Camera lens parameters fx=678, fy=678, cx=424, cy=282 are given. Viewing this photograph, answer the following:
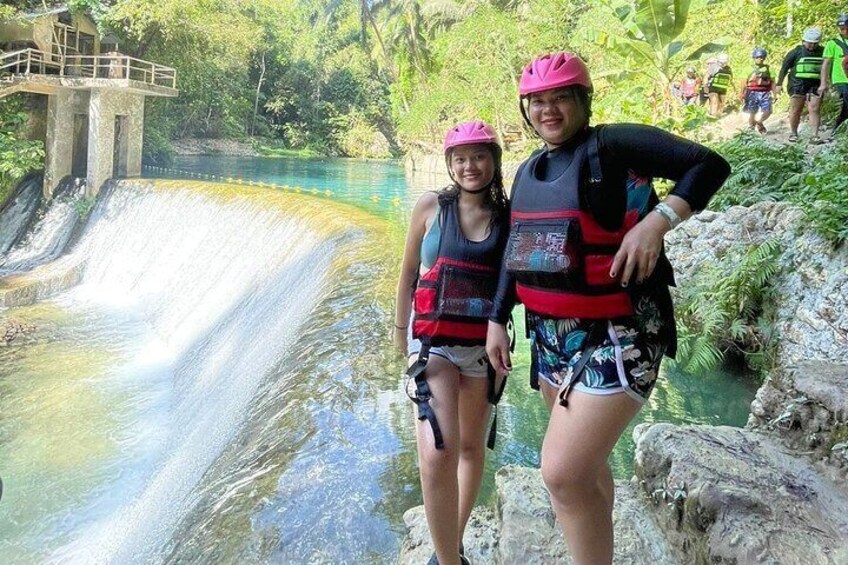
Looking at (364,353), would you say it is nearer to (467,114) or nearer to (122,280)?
(122,280)

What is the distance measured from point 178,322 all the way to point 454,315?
8325 millimetres

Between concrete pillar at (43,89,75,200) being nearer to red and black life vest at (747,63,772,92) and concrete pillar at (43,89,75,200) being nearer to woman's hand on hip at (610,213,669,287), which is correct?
red and black life vest at (747,63,772,92)

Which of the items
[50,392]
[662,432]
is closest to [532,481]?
[662,432]

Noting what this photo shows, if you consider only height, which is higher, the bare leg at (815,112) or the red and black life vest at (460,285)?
the bare leg at (815,112)

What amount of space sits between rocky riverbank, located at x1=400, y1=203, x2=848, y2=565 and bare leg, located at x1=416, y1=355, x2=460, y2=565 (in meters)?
0.37

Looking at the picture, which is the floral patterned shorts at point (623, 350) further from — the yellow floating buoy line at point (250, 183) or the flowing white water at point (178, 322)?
the yellow floating buoy line at point (250, 183)

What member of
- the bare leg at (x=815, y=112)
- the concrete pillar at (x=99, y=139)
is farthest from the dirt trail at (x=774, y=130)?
the concrete pillar at (x=99, y=139)

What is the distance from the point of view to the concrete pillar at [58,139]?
15.6m

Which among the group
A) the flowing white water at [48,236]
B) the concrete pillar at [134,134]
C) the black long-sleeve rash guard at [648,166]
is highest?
the concrete pillar at [134,134]

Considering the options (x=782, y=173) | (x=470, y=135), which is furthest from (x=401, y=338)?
(x=782, y=173)

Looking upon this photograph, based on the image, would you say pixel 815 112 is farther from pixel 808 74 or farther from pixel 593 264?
pixel 593 264

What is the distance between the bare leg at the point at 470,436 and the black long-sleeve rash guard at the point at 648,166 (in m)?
0.73

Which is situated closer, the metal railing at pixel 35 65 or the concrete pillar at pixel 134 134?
the metal railing at pixel 35 65

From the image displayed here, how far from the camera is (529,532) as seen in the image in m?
2.34
